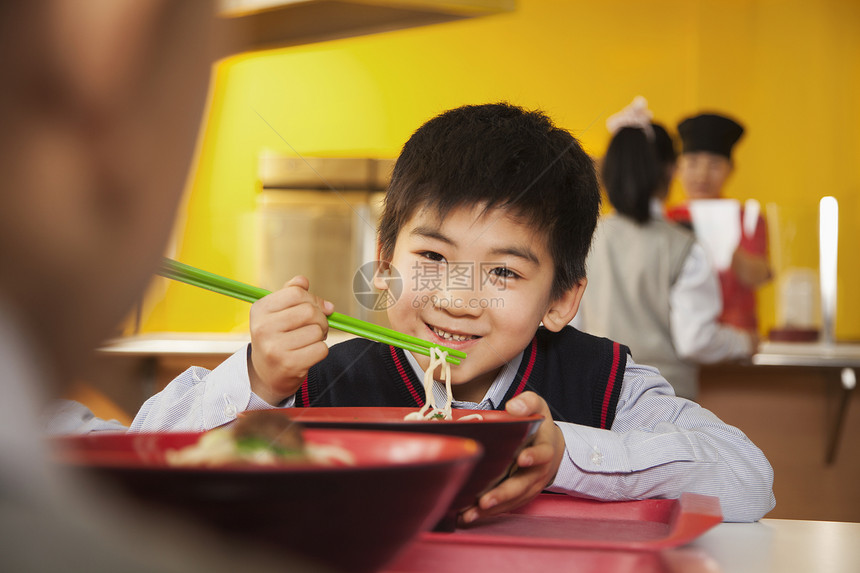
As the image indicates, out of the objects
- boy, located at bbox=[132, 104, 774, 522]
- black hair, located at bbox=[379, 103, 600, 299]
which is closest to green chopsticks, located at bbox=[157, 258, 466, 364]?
boy, located at bbox=[132, 104, 774, 522]

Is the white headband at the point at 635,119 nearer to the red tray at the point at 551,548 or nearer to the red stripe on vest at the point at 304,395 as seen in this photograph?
the red stripe on vest at the point at 304,395

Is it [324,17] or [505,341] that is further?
[505,341]

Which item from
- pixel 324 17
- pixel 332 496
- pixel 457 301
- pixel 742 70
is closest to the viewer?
pixel 332 496

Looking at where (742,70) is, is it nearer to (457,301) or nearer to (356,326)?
(457,301)

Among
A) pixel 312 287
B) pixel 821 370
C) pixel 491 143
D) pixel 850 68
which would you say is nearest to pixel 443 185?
pixel 491 143

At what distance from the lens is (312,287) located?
0.51 m

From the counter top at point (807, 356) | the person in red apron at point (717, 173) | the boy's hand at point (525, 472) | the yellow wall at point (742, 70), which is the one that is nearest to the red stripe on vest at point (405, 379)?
the boy's hand at point (525, 472)

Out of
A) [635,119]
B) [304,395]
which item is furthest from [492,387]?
[635,119]

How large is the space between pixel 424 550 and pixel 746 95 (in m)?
3.51

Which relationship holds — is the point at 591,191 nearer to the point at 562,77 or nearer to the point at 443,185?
the point at 443,185

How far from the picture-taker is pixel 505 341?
0.65 m

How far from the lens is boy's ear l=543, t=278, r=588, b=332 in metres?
0.69

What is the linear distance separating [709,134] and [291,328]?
1738 mm

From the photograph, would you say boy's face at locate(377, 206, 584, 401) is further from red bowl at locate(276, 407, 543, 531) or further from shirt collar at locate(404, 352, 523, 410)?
red bowl at locate(276, 407, 543, 531)
